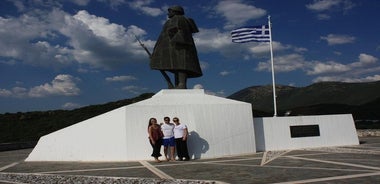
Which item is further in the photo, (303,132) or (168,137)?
(303,132)

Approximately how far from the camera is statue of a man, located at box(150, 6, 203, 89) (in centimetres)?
1493

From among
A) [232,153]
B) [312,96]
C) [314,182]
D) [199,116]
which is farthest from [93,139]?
[312,96]

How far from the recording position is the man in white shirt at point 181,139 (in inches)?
487

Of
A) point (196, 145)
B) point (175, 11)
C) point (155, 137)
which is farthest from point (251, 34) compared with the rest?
point (155, 137)

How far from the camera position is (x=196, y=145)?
43.5ft

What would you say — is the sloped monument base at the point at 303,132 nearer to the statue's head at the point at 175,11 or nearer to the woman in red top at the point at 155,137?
the woman in red top at the point at 155,137

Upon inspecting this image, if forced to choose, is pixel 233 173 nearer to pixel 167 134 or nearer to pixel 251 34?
pixel 167 134

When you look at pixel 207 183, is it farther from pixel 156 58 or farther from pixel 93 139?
pixel 156 58

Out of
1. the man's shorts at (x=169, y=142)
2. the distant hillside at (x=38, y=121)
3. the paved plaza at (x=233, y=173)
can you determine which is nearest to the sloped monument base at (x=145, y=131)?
the man's shorts at (x=169, y=142)

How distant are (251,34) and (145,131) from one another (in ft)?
22.7

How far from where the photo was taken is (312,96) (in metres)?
191

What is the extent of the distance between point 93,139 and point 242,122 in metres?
5.05

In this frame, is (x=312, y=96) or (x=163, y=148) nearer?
(x=163, y=148)

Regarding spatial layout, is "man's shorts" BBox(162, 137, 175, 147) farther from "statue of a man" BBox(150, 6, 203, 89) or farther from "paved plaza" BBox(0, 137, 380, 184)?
"statue of a man" BBox(150, 6, 203, 89)
